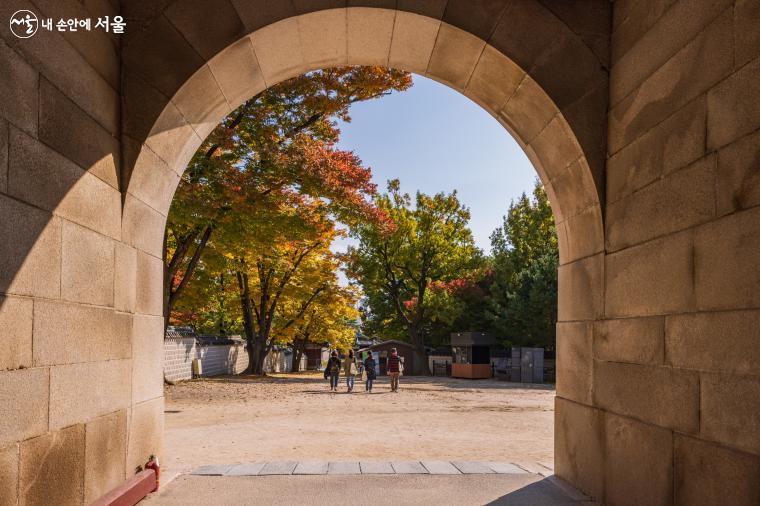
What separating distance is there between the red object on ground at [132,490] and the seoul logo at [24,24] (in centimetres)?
336

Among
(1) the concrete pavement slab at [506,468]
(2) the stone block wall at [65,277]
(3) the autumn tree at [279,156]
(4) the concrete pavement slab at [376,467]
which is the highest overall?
(3) the autumn tree at [279,156]

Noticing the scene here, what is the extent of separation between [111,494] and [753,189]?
507 centimetres

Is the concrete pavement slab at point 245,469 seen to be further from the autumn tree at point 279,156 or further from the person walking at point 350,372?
the person walking at point 350,372

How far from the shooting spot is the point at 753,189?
332 cm

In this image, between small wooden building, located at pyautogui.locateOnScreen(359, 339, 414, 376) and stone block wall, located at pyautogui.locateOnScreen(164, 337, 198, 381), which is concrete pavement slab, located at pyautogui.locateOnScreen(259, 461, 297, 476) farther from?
small wooden building, located at pyautogui.locateOnScreen(359, 339, 414, 376)

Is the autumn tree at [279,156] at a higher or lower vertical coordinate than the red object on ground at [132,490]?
higher

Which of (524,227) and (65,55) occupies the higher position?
(524,227)

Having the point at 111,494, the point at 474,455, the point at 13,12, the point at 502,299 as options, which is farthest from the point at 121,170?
the point at 502,299

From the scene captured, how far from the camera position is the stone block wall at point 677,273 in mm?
3406

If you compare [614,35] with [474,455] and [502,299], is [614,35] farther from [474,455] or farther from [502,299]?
[502,299]

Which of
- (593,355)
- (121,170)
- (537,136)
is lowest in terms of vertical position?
(593,355)

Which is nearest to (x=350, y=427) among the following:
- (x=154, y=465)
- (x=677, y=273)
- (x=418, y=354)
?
(x=154, y=465)

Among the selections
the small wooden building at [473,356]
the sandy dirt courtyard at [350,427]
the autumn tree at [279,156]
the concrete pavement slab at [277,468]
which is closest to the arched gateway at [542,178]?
the concrete pavement slab at [277,468]

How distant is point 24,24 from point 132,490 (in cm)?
366
